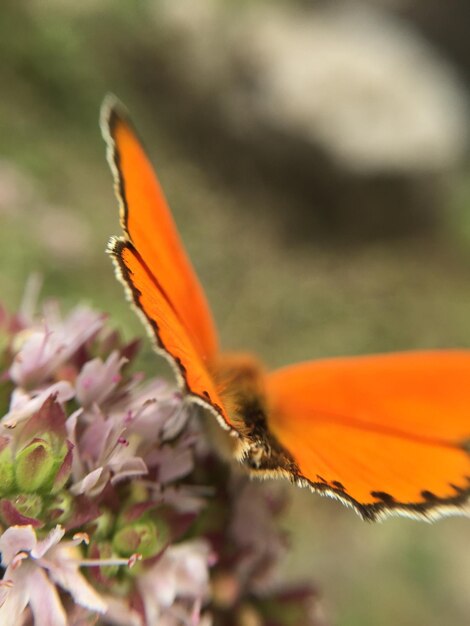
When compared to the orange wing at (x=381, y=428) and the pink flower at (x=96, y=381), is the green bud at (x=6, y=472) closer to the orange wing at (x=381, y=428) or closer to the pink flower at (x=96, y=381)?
the pink flower at (x=96, y=381)

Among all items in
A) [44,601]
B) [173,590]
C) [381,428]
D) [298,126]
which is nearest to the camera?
[44,601]

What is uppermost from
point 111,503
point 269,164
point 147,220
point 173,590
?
point 147,220

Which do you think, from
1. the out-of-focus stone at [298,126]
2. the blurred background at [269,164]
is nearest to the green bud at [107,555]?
the blurred background at [269,164]

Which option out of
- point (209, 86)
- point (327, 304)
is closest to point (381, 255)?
point (327, 304)

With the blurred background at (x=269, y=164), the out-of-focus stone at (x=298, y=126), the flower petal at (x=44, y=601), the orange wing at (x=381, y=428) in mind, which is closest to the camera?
the flower petal at (x=44, y=601)

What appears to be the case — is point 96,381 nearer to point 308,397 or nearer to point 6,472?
point 6,472

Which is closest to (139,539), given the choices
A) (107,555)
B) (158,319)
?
(107,555)

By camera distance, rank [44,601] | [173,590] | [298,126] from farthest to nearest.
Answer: [298,126] → [173,590] → [44,601]

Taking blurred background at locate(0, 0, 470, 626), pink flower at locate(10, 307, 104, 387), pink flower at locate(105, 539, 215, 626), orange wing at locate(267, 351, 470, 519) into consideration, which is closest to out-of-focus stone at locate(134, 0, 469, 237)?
blurred background at locate(0, 0, 470, 626)
